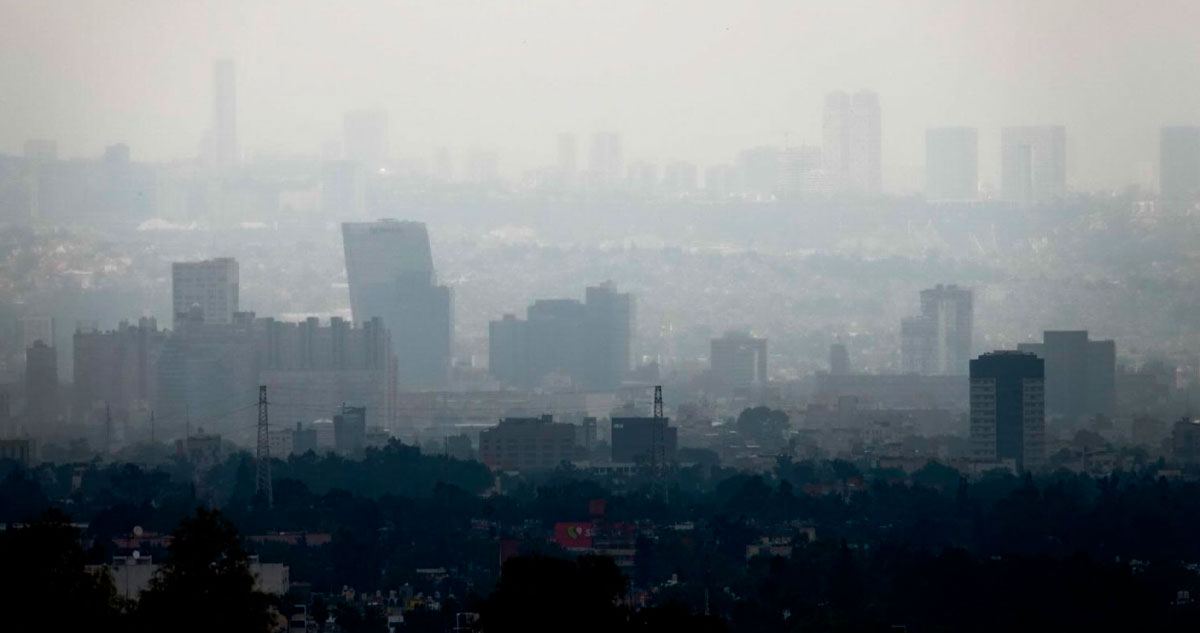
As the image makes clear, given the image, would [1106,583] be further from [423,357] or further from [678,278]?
[678,278]

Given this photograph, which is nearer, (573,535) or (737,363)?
(573,535)

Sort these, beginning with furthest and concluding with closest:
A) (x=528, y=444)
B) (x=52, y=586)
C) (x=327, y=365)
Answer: (x=327, y=365) < (x=528, y=444) < (x=52, y=586)

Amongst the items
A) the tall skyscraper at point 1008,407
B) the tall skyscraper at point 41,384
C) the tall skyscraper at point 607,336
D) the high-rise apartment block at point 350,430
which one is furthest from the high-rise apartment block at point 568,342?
the tall skyscraper at point 1008,407

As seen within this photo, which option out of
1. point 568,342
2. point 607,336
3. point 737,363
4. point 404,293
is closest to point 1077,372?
point 737,363

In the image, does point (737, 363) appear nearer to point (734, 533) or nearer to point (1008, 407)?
point (1008, 407)

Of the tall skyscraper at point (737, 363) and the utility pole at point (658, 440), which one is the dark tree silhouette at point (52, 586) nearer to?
the utility pole at point (658, 440)

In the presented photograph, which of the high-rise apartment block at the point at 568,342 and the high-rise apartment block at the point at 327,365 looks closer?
Answer: the high-rise apartment block at the point at 327,365

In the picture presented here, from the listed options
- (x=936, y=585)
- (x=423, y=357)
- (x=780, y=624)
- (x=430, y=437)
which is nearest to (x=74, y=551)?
(x=780, y=624)

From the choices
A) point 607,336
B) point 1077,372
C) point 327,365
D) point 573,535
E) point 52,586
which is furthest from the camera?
point 607,336
